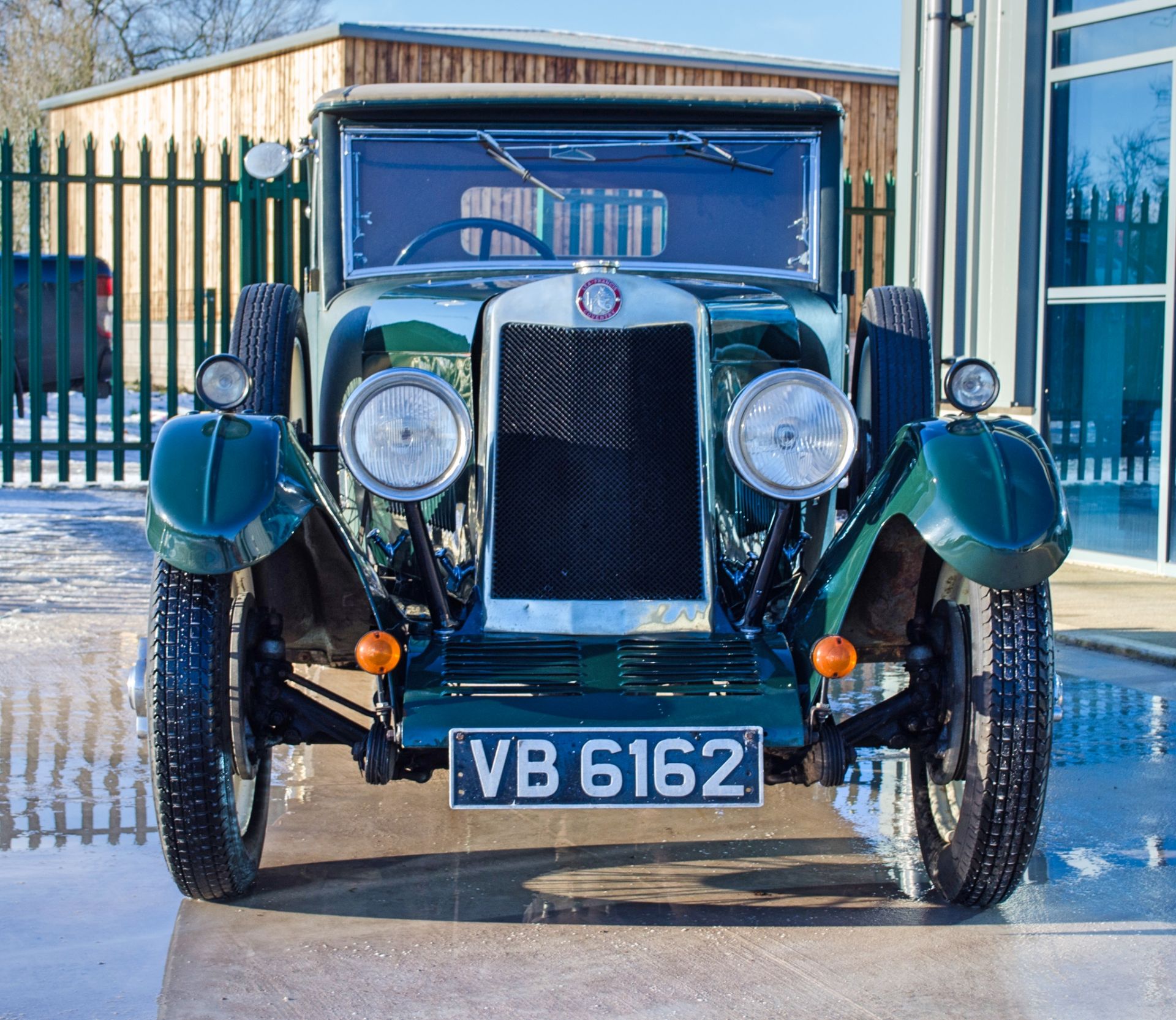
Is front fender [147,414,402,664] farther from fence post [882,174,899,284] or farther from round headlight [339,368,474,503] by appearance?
fence post [882,174,899,284]

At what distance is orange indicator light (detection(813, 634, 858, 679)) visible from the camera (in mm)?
3184

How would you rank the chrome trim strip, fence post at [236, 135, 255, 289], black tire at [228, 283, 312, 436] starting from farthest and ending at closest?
1. fence post at [236, 135, 255, 289]
2. black tire at [228, 283, 312, 436]
3. the chrome trim strip

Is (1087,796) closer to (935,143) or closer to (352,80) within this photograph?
(935,143)

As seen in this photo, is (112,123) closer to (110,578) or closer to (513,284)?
(110,578)

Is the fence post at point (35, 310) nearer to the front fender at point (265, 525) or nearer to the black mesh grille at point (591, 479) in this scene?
the front fender at point (265, 525)

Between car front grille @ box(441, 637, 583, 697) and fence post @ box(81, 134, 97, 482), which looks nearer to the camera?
car front grille @ box(441, 637, 583, 697)

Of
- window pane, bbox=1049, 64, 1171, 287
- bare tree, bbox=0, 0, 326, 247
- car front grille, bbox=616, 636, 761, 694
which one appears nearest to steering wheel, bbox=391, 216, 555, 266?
car front grille, bbox=616, 636, 761, 694

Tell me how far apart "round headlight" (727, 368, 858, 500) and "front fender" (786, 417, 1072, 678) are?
0.15 m

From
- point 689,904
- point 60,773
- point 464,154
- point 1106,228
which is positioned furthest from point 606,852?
point 1106,228

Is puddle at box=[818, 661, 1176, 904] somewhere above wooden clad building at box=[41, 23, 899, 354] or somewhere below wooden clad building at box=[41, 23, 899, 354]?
below

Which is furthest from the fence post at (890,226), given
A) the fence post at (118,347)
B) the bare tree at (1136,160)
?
the fence post at (118,347)

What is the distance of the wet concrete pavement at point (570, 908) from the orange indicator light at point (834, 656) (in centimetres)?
57

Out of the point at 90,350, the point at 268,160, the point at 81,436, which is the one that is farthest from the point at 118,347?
the point at 268,160

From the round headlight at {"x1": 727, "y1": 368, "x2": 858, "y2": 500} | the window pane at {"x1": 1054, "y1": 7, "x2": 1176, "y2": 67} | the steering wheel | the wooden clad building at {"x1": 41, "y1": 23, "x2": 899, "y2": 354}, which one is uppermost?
the wooden clad building at {"x1": 41, "y1": 23, "x2": 899, "y2": 354}
